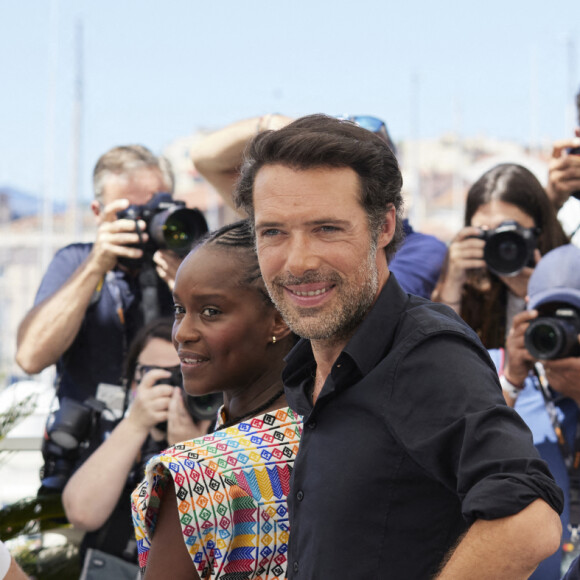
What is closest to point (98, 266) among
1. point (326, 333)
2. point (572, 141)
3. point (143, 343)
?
point (143, 343)

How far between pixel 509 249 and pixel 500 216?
0.23 meters

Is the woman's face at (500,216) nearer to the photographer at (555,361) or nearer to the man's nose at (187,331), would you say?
the photographer at (555,361)

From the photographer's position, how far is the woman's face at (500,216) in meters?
3.44

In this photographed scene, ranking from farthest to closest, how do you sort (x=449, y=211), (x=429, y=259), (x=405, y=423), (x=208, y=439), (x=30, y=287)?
(x=449, y=211)
(x=30, y=287)
(x=429, y=259)
(x=208, y=439)
(x=405, y=423)

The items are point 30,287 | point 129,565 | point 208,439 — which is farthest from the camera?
point 30,287

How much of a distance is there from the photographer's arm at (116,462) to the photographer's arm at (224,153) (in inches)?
26.8

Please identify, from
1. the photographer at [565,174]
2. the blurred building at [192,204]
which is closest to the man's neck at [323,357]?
the photographer at [565,174]

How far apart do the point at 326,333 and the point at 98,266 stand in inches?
83.5

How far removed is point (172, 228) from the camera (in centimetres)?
352

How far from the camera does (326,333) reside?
1648 mm

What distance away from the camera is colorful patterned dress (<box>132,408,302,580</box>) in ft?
5.47

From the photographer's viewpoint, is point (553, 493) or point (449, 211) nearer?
point (553, 493)

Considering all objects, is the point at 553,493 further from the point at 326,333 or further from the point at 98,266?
the point at 98,266

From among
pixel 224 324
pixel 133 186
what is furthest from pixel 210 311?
pixel 133 186
